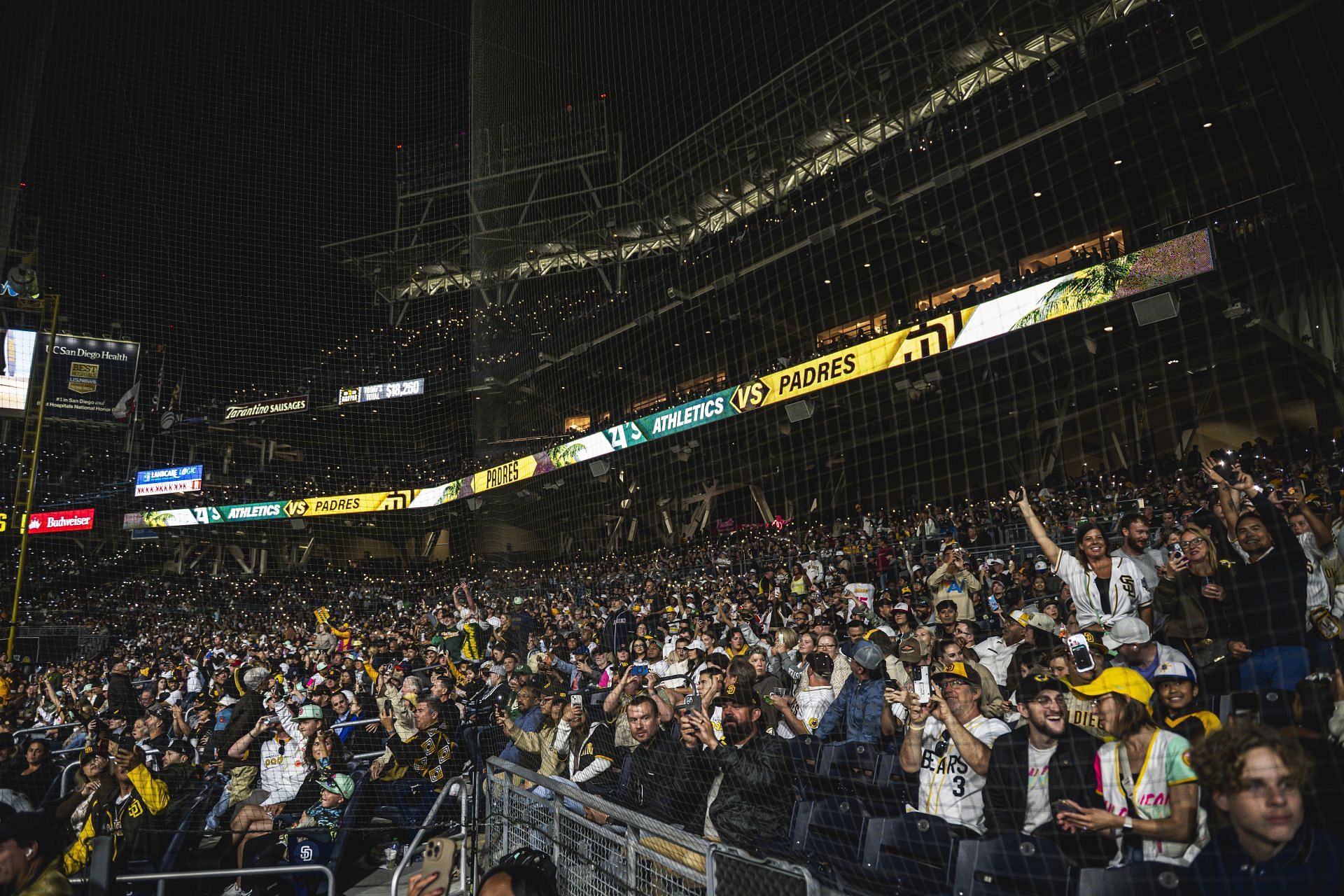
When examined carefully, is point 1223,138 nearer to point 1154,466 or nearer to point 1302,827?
point 1154,466

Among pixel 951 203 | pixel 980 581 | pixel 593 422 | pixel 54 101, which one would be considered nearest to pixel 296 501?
pixel 593 422

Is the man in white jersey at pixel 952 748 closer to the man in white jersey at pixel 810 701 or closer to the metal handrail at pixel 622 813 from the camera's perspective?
the man in white jersey at pixel 810 701

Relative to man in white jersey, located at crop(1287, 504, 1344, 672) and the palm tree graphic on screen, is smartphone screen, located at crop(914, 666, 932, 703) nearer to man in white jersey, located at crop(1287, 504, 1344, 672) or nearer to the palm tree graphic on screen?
man in white jersey, located at crop(1287, 504, 1344, 672)

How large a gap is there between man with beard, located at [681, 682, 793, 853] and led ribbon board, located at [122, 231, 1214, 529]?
8484 millimetres

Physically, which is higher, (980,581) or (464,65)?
(464,65)

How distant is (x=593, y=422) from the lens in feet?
58.0

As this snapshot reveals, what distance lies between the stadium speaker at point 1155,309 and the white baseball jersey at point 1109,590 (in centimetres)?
558

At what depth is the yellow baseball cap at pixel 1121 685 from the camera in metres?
3.33

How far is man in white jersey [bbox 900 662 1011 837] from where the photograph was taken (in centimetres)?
355

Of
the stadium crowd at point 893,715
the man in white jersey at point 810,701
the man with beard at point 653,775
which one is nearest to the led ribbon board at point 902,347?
the stadium crowd at point 893,715

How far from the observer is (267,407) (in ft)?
80.6

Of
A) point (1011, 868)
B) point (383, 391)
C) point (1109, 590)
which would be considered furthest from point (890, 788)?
point (383, 391)

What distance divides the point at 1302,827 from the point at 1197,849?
1.94 ft

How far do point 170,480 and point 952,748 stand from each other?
27402 mm
